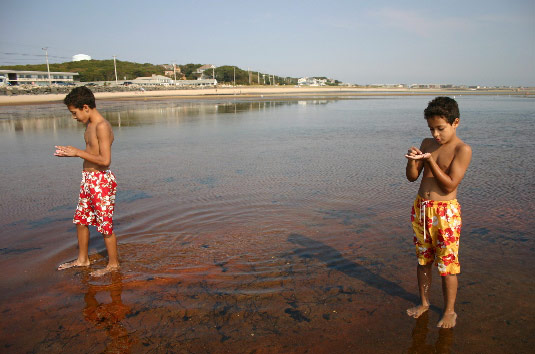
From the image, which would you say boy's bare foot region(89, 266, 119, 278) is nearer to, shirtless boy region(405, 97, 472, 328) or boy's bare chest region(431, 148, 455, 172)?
shirtless boy region(405, 97, 472, 328)

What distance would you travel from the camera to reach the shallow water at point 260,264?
3188 millimetres

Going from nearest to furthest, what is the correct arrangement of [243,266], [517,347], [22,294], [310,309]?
1. [517,347]
2. [310,309]
3. [22,294]
4. [243,266]

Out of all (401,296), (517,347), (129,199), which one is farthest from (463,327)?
(129,199)

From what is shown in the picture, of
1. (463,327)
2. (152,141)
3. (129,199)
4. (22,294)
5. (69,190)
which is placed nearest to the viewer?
(463,327)

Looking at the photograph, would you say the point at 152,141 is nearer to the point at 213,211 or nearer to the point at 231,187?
the point at 231,187

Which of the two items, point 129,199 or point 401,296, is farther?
point 129,199

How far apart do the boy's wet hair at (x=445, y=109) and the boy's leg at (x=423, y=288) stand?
1313mm

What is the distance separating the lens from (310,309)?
11.6 ft

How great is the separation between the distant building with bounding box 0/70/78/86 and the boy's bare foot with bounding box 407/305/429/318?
297 ft

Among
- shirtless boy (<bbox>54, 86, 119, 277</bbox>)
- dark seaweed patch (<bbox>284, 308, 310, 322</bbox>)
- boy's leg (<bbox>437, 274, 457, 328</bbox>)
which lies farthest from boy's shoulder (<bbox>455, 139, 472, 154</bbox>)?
shirtless boy (<bbox>54, 86, 119, 277</bbox>)

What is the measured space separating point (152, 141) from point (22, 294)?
10.9 m

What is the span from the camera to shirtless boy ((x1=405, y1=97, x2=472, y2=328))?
2.99 m

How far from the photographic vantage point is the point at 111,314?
3508mm

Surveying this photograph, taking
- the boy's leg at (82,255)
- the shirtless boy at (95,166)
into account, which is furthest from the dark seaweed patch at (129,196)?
the shirtless boy at (95,166)
